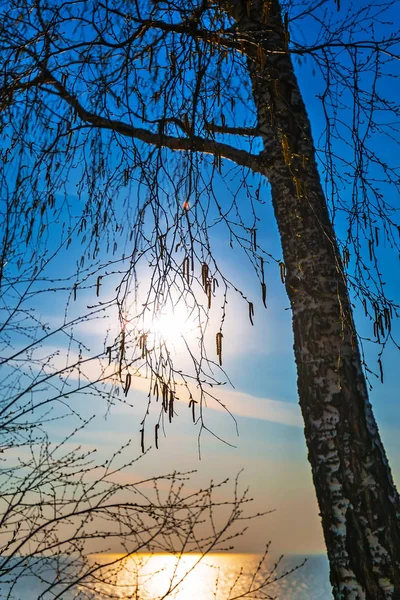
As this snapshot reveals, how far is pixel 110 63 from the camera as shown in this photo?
7.38ft

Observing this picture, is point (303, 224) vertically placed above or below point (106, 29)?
below

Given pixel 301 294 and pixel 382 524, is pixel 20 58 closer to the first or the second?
pixel 301 294

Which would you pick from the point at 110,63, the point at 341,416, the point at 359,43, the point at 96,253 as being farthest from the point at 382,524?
the point at 110,63

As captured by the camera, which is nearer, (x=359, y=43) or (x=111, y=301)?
(x=111, y=301)

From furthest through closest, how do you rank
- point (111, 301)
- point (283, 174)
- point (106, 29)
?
point (283, 174), point (106, 29), point (111, 301)

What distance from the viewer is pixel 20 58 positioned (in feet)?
7.34

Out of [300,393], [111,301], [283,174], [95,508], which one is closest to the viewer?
[111,301]

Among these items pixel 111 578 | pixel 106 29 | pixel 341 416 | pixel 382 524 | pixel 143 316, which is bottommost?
pixel 111 578

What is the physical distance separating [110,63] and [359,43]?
3.48ft

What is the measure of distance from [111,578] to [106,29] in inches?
95.7

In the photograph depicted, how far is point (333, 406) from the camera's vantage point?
2.71 m

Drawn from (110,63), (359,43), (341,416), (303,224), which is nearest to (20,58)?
(110,63)

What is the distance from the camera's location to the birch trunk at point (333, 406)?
2500 mm

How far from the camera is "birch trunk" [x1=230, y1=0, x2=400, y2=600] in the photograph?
2500 mm
